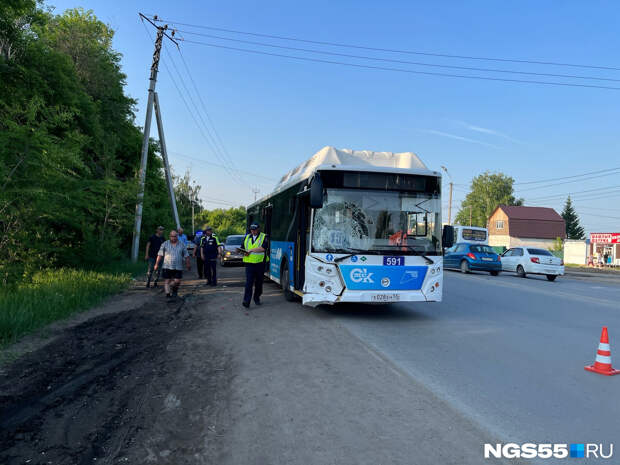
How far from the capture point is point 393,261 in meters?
8.61

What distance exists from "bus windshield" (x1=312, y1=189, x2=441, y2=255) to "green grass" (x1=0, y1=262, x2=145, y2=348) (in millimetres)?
5066

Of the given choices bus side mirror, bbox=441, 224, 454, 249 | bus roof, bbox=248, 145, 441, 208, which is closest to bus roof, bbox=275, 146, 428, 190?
bus roof, bbox=248, 145, 441, 208

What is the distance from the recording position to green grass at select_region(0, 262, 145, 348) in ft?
23.1

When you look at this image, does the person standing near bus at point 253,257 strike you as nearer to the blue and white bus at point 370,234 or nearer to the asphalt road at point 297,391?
the blue and white bus at point 370,234

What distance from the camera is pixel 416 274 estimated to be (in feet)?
28.7

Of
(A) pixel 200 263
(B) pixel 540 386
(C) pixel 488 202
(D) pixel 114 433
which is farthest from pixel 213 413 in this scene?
(C) pixel 488 202

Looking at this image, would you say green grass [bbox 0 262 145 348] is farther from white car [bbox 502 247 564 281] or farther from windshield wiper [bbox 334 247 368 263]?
white car [bbox 502 247 564 281]

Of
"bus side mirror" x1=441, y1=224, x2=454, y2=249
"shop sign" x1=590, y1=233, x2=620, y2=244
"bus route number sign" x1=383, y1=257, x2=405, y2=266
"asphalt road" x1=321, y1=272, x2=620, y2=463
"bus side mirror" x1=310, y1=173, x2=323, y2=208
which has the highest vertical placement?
"shop sign" x1=590, y1=233, x2=620, y2=244

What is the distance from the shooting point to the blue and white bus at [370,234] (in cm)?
848

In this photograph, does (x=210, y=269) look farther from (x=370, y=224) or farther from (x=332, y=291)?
(x=370, y=224)

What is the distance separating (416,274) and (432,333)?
4.41ft

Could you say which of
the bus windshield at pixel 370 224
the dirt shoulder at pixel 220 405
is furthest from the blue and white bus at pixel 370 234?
the dirt shoulder at pixel 220 405

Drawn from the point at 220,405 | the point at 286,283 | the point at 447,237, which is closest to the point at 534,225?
the point at 447,237

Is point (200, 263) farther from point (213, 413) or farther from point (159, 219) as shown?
point (213, 413)
